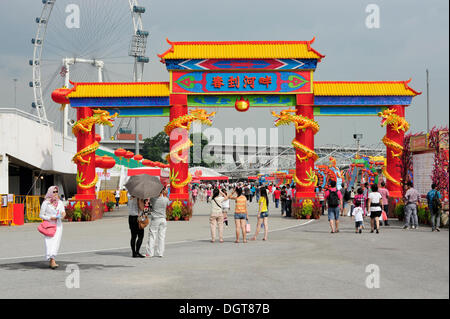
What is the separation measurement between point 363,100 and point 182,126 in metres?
8.82

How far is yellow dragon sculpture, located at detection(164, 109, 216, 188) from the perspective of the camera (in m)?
24.9

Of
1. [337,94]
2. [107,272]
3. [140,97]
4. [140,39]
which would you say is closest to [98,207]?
[140,97]

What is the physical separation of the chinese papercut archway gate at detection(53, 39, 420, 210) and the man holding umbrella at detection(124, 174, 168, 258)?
39.8ft

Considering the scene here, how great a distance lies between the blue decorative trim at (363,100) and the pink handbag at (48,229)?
1675cm

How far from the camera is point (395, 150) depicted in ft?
83.7

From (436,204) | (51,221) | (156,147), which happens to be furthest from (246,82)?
(156,147)

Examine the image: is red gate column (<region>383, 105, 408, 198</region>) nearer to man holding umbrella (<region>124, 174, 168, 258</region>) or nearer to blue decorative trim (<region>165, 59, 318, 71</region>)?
blue decorative trim (<region>165, 59, 318, 71</region>)

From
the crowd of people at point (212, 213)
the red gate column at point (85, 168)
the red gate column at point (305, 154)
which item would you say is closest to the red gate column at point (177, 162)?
the red gate column at point (85, 168)

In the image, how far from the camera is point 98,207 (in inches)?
1077

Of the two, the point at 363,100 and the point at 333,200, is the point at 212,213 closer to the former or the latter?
the point at 333,200

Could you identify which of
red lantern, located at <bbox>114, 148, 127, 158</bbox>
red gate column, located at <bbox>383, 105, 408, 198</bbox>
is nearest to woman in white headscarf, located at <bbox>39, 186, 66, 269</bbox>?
red gate column, located at <bbox>383, 105, 408, 198</bbox>
